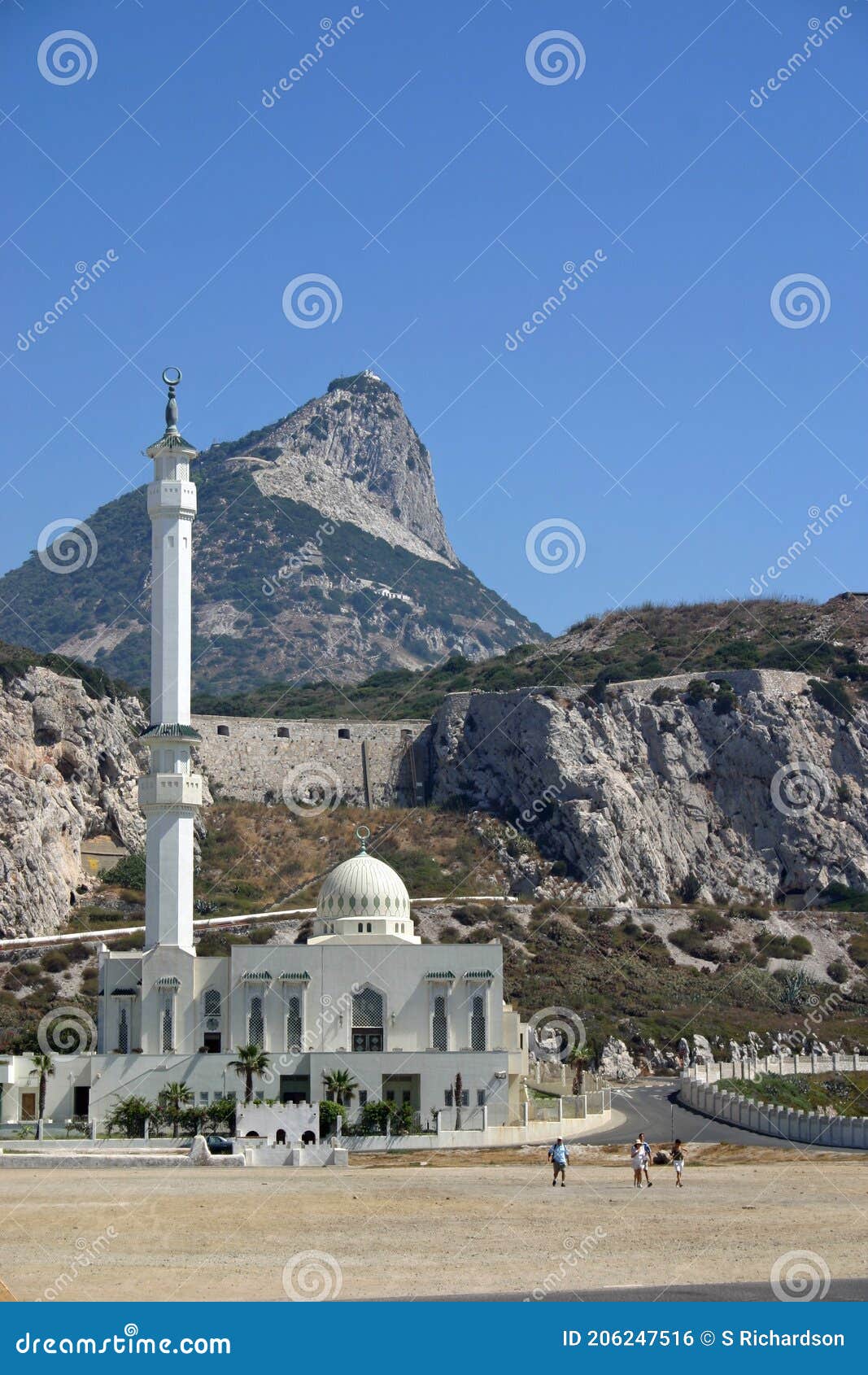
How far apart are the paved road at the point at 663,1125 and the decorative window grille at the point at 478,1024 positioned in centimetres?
476

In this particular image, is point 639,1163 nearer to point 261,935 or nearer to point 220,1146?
point 220,1146

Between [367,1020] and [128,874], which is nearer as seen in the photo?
[367,1020]

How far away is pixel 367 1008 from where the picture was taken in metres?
64.5

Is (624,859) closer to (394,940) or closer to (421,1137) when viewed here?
(394,940)

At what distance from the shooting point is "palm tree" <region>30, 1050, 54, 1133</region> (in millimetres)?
59812

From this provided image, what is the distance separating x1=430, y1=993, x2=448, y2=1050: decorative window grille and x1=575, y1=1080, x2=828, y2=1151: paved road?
583 cm

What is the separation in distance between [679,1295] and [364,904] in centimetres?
4271

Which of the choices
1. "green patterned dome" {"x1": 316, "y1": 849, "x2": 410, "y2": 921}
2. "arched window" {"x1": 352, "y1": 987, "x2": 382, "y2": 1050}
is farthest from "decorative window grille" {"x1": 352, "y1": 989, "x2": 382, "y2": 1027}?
"green patterned dome" {"x1": 316, "y1": 849, "x2": 410, "y2": 921}

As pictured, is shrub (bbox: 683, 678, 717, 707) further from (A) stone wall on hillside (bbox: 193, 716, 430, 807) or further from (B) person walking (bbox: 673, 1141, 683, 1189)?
(B) person walking (bbox: 673, 1141, 683, 1189)

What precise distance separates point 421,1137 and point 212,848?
53.9 meters

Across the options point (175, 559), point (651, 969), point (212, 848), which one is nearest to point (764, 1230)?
point (175, 559)

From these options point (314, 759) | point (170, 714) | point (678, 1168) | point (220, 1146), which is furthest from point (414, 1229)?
point (314, 759)

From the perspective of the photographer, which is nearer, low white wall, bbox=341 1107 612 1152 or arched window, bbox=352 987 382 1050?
low white wall, bbox=341 1107 612 1152

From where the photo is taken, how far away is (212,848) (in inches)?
4200
